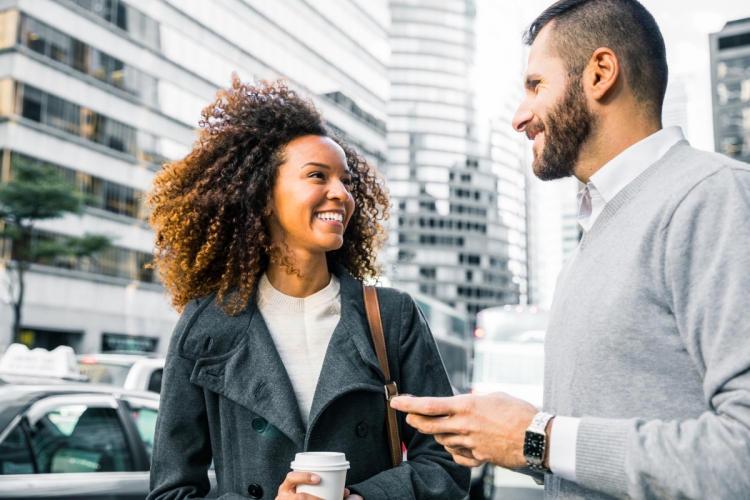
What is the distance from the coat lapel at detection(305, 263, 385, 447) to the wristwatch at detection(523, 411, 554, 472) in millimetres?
856

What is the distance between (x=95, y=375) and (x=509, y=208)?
361ft

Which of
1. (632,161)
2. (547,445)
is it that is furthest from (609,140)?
(547,445)

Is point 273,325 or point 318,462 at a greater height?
point 273,325

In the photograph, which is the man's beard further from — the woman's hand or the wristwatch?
the woman's hand

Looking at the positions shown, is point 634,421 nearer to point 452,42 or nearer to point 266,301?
point 266,301

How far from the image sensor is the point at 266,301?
261 cm

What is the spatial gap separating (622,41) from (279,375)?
4.99 ft

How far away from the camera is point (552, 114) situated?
6.26ft

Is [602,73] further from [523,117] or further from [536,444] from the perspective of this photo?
[536,444]

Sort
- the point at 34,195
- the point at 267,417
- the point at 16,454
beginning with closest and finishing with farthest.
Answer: the point at 267,417
the point at 16,454
the point at 34,195

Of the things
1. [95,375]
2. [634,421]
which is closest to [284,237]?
[634,421]

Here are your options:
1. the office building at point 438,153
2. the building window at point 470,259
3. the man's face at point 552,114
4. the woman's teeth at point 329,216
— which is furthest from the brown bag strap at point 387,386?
the building window at point 470,259

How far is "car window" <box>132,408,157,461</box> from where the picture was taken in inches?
164

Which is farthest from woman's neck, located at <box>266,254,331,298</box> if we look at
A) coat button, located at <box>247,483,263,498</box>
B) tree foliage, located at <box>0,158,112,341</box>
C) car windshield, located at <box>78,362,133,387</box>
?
tree foliage, located at <box>0,158,112,341</box>
